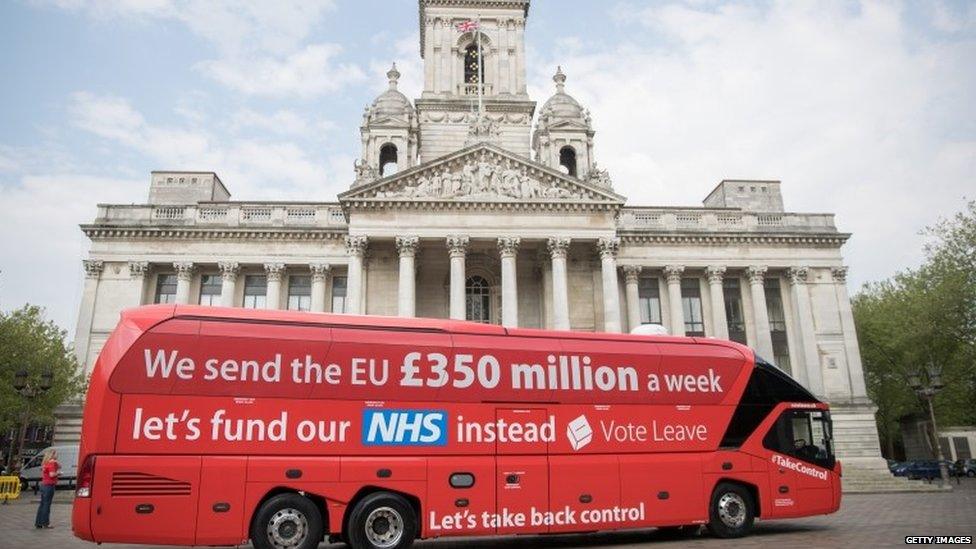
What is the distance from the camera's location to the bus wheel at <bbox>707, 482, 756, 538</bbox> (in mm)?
13188

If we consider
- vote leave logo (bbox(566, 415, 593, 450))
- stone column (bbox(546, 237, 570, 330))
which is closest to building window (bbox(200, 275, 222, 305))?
stone column (bbox(546, 237, 570, 330))

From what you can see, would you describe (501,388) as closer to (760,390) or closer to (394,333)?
(394,333)

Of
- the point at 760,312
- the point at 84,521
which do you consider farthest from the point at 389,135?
the point at 84,521

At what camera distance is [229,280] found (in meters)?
35.6

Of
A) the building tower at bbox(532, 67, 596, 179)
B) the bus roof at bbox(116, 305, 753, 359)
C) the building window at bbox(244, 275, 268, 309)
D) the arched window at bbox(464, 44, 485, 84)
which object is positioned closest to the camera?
the bus roof at bbox(116, 305, 753, 359)

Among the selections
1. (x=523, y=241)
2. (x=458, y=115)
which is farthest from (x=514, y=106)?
(x=523, y=241)

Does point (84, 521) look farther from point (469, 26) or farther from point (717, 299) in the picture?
point (469, 26)

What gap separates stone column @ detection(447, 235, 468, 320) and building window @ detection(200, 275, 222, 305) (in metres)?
14.1

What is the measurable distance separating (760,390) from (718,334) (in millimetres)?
23536

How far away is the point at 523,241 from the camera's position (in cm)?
3319

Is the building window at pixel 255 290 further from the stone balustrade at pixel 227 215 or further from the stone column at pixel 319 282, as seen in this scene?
the stone balustrade at pixel 227 215

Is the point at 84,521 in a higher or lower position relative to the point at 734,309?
lower

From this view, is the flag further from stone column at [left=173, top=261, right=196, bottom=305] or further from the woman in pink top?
the woman in pink top

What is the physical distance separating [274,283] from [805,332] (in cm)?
3025
